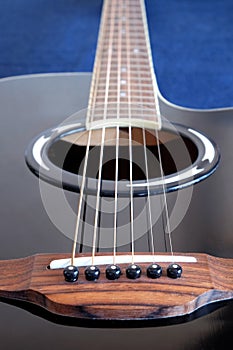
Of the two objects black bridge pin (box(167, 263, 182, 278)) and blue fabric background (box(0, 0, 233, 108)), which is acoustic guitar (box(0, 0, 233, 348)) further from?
blue fabric background (box(0, 0, 233, 108))

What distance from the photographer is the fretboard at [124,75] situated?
0.76 meters

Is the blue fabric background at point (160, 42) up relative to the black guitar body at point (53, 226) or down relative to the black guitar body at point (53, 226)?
up

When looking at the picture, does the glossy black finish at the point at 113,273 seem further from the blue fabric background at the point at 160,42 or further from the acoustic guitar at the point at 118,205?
the blue fabric background at the point at 160,42

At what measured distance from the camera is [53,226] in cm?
53

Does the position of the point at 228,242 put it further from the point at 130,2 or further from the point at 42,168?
the point at 130,2

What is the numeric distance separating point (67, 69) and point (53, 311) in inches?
32.3

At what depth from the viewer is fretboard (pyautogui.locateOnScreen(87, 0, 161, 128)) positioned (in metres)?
0.76

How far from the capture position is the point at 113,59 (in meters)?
0.93

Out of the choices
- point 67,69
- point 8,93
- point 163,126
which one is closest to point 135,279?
point 163,126

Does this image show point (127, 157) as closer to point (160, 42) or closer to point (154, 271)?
point (154, 271)

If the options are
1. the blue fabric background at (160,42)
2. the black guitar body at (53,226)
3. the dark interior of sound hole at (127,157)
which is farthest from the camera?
the blue fabric background at (160,42)

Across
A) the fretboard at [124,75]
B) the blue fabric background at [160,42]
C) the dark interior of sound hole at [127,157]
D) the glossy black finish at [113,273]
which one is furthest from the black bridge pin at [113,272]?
the blue fabric background at [160,42]

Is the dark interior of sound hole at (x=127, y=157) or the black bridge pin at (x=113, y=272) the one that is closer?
the black bridge pin at (x=113, y=272)

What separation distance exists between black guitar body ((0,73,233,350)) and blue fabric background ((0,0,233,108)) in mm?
262
